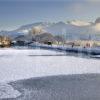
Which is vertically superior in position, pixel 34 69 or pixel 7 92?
pixel 7 92

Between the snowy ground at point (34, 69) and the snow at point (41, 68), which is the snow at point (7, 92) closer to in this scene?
the snowy ground at point (34, 69)

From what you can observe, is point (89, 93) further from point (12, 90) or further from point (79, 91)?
point (12, 90)

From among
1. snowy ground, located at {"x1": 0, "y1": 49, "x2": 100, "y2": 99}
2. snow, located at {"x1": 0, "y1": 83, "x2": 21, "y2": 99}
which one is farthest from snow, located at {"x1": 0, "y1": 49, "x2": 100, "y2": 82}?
snow, located at {"x1": 0, "y1": 83, "x2": 21, "y2": 99}

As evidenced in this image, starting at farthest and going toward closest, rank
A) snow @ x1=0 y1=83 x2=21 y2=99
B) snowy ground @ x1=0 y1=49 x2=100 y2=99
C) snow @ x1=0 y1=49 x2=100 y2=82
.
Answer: snow @ x1=0 y1=49 x2=100 y2=82 < snowy ground @ x1=0 y1=49 x2=100 y2=99 < snow @ x1=0 y1=83 x2=21 y2=99

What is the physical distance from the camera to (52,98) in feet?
40.7

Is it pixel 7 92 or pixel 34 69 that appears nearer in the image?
pixel 7 92

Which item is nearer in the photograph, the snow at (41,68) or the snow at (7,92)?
the snow at (7,92)

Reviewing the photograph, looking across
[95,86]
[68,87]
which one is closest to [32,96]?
[68,87]

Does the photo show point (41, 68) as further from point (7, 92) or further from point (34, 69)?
point (7, 92)

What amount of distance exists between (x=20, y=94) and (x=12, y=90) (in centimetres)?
106

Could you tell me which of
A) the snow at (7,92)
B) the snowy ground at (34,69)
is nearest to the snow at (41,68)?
the snowy ground at (34,69)

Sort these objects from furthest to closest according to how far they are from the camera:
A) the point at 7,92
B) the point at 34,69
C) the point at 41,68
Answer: the point at 41,68 → the point at 34,69 → the point at 7,92

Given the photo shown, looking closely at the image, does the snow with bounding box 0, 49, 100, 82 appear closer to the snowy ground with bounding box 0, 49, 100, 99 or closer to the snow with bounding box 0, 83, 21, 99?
the snowy ground with bounding box 0, 49, 100, 99

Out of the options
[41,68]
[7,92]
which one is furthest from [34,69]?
[7,92]
